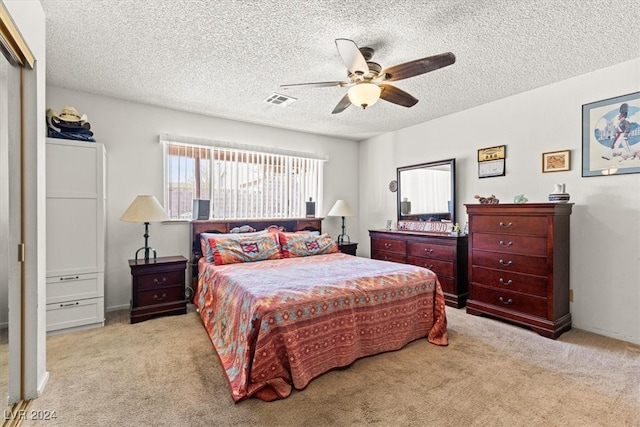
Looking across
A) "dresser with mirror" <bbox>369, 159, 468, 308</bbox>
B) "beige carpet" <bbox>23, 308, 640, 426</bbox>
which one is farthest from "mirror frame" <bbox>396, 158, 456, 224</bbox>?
"beige carpet" <bbox>23, 308, 640, 426</bbox>

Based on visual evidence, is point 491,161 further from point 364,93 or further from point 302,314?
point 302,314

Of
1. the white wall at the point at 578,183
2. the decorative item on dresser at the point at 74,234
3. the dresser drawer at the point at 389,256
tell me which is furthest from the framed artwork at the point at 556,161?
the decorative item on dresser at the point at 74,234

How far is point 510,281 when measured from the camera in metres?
3.18

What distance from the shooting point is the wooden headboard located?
394 cm

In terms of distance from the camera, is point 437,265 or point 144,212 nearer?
point 144,212

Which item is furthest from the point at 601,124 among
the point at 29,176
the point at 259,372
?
the point at 29,176

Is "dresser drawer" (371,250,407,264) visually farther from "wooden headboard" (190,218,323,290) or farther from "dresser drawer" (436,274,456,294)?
"wooden headboard" (190,218,323,290)

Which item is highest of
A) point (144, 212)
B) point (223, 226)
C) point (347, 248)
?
point (144, 212)

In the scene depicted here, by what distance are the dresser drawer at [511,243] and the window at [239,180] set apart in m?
2.72

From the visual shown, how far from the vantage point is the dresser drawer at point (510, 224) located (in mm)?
2955

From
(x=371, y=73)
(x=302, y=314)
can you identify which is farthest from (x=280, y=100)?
(x=302, y=314)

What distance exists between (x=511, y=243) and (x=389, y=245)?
1701 mm

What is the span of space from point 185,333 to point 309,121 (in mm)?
3212

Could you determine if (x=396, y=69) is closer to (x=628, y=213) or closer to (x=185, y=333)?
(x=628, y=213)
